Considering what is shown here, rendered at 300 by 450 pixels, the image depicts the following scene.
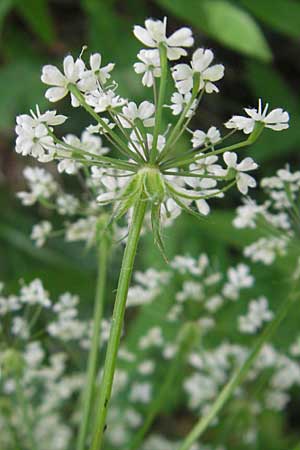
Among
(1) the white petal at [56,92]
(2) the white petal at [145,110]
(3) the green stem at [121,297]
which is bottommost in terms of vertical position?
(3) the green stem at [121,297]

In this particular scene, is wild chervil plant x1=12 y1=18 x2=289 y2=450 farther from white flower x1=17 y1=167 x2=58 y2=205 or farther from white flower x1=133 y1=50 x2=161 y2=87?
white flower x1=17 y1=167 x2=58 y2=205

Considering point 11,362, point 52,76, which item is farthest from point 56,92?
point 11,362

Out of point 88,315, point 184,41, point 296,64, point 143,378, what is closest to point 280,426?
point 143,378

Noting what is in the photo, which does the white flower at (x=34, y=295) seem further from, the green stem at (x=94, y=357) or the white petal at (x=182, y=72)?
the white petal at (x=182, y=72)

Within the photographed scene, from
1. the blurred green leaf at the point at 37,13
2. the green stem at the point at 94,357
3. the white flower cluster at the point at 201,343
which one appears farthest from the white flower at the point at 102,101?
the blurred green leaf at the point at 37,13

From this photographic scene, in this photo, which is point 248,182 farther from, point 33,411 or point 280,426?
point 280,426

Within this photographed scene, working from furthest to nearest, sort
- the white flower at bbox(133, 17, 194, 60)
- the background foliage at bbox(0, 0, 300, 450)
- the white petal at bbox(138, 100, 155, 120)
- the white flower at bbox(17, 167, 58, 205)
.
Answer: the background foliage at bbox(0, 0, 300, 450)
the white flower at bbox(17, 167, 58, 205)
the white petal at bbox(138, 100, 155, 120)
the white flower at bbox(133, 17, 194, 60)

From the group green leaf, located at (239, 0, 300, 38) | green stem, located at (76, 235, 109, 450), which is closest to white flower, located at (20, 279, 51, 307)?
green stem, located at (76, 235, 109, 450)
